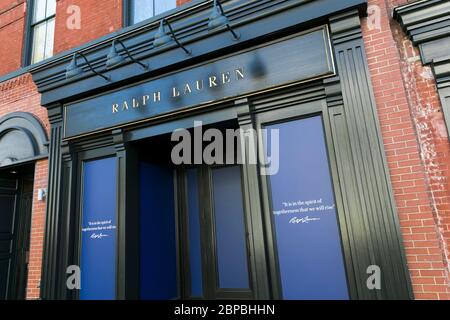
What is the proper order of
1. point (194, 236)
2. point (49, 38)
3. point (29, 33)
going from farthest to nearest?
point (29, 33) < point (49, 38) < point (194, 236)

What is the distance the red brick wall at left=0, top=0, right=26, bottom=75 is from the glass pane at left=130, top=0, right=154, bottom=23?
326 centimetres

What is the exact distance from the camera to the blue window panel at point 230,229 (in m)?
4.95

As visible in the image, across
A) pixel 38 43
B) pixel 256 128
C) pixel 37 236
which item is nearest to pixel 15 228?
pixel 37 236

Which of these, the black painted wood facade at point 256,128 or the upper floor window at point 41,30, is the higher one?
the upper floor window at point 41,30

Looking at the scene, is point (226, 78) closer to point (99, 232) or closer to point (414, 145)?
point (414, 145)

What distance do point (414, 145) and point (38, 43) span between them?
7.87 metres

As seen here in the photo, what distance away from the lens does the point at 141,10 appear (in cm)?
579

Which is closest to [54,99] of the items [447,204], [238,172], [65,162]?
[65,162]

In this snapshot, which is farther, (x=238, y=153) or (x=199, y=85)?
(x=238, y=153)

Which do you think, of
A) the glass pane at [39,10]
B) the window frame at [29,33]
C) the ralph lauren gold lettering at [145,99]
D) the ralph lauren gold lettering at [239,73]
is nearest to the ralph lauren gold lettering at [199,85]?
the ralph lauren gold lettering at [239,73]

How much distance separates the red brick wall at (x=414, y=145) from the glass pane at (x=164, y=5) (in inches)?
129
